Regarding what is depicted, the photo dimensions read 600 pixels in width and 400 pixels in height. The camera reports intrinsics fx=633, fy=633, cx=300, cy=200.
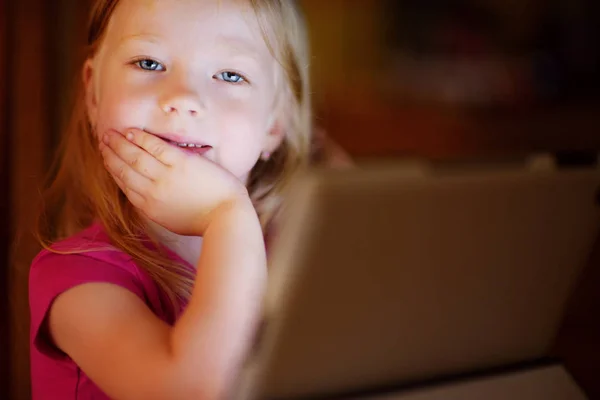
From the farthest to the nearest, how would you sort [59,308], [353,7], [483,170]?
[353,7] < [483,170] < [59,308]

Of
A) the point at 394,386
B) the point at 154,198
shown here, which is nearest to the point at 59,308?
the point at 154,198

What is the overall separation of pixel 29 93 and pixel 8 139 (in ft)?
0.10

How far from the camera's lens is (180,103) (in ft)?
1.07

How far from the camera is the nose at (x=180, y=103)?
0.33 metres

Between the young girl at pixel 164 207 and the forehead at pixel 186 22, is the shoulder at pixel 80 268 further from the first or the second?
the forehead at pixel 186 22

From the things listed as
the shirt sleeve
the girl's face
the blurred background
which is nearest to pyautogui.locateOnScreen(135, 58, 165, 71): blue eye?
the girl's face

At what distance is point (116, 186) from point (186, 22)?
10 cm

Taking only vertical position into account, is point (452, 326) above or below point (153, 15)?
below

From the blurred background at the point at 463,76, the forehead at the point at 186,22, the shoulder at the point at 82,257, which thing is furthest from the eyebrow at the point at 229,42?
the blurred background at the point at 463,76

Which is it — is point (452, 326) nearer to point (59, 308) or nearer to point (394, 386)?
point (394, 386)

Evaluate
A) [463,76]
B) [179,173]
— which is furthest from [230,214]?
[463,76]

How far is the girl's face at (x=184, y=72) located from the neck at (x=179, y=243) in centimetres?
5

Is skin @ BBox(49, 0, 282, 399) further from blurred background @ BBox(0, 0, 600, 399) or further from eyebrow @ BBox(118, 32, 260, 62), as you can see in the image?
blurred background @ BBox(0, 0, 600, 399)

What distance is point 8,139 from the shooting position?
1.23ft
